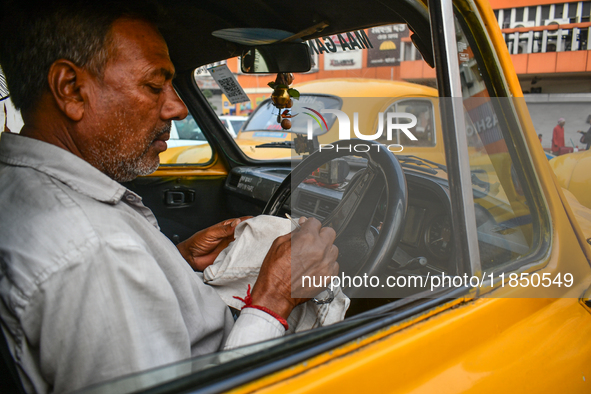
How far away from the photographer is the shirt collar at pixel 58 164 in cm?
83

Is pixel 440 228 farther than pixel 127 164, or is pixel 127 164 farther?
pixel 440 228

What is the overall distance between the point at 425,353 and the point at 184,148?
279 centimetres

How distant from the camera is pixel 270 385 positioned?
0.63m

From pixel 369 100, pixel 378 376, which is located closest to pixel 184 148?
pixel 369 100

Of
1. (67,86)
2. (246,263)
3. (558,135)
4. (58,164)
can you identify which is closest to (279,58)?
(246,263)

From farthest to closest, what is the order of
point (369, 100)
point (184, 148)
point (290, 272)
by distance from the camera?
point (369, 100) < point (184, 148) < point (290, 272)

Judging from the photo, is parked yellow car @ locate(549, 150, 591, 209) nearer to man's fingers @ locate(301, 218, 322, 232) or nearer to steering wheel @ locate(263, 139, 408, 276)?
steering wheel @ locate(263, 139, 408, 276)

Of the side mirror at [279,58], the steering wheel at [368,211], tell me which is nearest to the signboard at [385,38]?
the side mirror at [279,58]

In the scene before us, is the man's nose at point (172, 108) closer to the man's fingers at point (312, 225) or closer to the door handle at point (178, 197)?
the man's fingers at point (312, 225)

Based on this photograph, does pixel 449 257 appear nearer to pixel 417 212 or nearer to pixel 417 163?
pixel 417 212

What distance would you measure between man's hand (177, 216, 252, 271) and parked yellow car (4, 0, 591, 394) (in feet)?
1.36

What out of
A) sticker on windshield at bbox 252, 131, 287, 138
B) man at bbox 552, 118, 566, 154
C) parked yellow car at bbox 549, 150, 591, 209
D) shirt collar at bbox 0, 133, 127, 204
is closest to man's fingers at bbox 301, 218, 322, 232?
shirt collar at bbox 0, 133, 127, 204

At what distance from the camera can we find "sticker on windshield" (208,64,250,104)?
Answer: 245 cm

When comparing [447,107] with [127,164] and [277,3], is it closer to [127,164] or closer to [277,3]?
[127,164]
